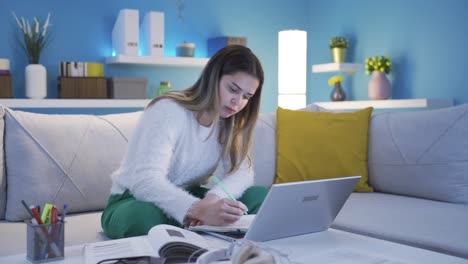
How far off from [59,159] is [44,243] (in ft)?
3.11

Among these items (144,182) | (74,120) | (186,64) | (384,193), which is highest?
(186,64)

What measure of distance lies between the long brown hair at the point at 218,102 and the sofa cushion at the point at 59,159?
40 cm

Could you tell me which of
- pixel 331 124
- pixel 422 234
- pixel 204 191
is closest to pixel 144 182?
pixel 204 191

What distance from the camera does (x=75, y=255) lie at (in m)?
1.17

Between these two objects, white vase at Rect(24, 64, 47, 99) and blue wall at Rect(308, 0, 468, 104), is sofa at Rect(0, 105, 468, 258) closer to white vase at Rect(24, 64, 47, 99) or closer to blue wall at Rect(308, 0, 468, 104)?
blue wall at Rect(308, 0, 468, 104)

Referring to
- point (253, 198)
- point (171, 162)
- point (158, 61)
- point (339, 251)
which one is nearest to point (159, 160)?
point (171, 162)

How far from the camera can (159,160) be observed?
1.71m

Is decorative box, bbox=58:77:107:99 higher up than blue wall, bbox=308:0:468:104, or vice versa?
blue wall, bbox=308:0:468:104

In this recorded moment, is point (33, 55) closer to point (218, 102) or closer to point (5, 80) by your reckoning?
point (5, 80)

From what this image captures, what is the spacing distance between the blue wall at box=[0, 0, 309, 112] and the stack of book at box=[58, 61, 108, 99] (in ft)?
0.55

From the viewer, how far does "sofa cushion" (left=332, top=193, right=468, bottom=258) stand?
1723 millimetres

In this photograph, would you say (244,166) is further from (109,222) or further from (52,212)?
(52,212)

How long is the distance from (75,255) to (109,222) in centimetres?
49

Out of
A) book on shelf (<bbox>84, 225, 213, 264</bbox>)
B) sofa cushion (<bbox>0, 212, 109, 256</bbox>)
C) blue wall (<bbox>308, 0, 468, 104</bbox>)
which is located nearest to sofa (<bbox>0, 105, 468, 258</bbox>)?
sofa cushion (<bbox>0, 212, 109, 256</bbox>)
